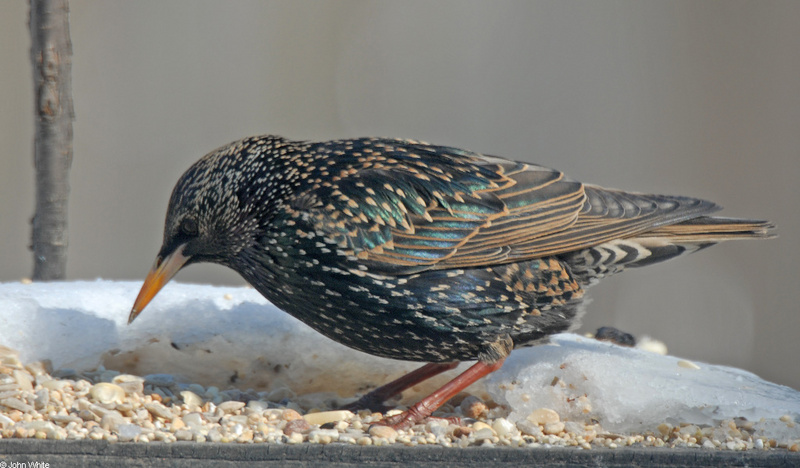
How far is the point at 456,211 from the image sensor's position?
231 centimetres

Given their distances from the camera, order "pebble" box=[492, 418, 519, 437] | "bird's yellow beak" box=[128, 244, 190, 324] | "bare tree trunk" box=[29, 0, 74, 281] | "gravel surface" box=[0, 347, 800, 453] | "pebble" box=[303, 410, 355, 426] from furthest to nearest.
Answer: "bare tree trunk" box=[29, 0, 74, 281] < "bird's yellow beak" box=[128, 244, 190, 324] < "pebble" box=[303, 410, 355, 426] < "pebble" box=[492, 418, 519, 437] < "gravel surface" box=[0, 347, 800, 453]

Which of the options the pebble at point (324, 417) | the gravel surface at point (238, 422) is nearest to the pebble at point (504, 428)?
the gravel surface at point (238, 422)

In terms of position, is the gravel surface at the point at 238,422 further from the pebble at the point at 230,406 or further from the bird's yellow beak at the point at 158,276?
the bird's yellow beak at the point at 158,276

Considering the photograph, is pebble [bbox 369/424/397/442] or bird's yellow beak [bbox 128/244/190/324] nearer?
pebble [bbox 369/424/397/442]

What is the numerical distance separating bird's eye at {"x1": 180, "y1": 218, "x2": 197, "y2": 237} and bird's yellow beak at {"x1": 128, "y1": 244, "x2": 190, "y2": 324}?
0.04m

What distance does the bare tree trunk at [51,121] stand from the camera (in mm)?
2594

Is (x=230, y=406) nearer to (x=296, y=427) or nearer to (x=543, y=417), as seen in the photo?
(x=296, y=427)

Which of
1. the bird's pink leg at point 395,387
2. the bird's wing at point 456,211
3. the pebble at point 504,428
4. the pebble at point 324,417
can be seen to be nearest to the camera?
the pebble at point 504,428

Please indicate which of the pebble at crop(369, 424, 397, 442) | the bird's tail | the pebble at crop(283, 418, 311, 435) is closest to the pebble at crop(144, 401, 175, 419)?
the pebble at crop(283, 418, 311, 435)

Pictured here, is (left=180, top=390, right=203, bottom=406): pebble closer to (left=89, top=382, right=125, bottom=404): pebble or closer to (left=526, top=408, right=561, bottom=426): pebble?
(left=89, top=382, right=125, bottom=404): pebble

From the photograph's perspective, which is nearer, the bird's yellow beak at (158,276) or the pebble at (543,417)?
the pebble at (543,417)

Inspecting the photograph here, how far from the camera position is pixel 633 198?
2541 millimetres

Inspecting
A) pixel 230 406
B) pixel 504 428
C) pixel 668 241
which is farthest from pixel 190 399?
pixel 668 241

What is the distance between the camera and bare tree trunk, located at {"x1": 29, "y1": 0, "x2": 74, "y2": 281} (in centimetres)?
259
